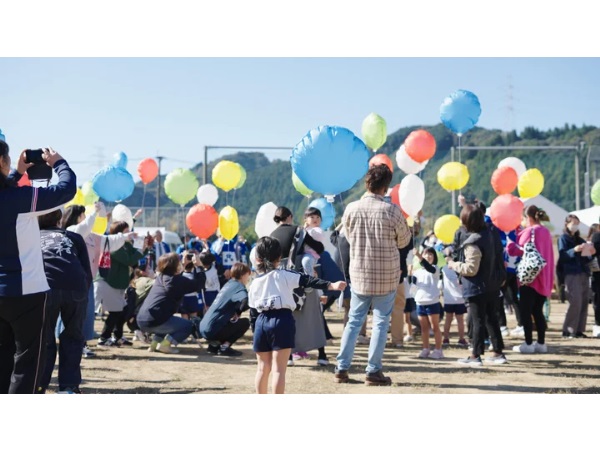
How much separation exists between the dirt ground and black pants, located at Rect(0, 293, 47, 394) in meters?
1.74

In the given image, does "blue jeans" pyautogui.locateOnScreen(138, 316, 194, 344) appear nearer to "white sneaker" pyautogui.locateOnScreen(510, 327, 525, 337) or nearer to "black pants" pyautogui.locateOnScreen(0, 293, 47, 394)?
"black pants" pyautogui.locateOnScreen(0, 293, 47, 394)

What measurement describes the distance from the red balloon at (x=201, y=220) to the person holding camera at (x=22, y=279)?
762 centimetres

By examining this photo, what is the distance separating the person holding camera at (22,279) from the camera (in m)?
3.80

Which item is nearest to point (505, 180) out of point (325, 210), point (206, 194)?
point (325, 210)

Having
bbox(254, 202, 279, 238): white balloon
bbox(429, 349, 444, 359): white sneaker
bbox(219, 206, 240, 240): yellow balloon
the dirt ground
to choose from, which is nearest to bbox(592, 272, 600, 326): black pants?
the dirt ground

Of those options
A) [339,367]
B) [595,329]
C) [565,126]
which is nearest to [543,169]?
[565,126]

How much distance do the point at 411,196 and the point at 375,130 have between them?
1.24 m

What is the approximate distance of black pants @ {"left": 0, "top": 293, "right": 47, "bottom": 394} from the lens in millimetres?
3826

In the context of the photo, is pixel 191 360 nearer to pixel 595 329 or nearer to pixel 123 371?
pixel 123 371

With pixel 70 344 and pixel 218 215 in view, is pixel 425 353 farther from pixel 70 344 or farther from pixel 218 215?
pixel 218 215

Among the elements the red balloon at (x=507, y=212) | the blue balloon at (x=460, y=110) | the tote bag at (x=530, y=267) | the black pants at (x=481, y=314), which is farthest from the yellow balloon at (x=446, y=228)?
the black pants at (x=481, y=314)

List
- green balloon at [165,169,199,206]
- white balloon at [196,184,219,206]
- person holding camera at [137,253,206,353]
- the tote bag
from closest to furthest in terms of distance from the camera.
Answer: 1. the tote bag
2. person holding camera at [137,253,206,353]
3. green balloon at [165,169,199,206]
4. white balloon at [196,184,219,206]

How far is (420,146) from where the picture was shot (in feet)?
33.0

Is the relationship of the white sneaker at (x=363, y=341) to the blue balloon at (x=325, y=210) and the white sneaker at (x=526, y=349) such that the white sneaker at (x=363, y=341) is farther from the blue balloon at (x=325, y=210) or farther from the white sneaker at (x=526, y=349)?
the blue balloon at (x=325, y=210)
